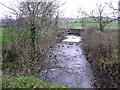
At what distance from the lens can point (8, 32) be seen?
5637 mm

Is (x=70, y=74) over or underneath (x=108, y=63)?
underneath

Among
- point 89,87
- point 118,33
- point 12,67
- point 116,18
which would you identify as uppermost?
point 116,18

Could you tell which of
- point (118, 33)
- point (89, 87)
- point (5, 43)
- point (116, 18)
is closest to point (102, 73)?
point (89, 87)

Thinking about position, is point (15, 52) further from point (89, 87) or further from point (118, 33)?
point (118, 33)

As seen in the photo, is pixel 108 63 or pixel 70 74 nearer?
pixel 108 63

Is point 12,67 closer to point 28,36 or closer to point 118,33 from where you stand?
point 28,36

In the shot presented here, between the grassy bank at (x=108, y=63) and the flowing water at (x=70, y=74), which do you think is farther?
the flowing water at (x=70, y=74)

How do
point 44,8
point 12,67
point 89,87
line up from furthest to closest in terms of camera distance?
point 44,8, point 12,67, point 89,87

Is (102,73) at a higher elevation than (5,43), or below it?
below

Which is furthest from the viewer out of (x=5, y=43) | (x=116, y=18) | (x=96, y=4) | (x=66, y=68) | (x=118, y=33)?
(x=96, y=4)

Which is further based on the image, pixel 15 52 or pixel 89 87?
pixel 15 52

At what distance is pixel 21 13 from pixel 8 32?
120 cm

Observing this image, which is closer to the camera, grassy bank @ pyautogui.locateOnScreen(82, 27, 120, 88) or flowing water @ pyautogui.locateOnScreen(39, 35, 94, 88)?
grassy bank @ pyautogui.locateOnScreen(82, 27, 120, 88)

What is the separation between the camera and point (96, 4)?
848cm
